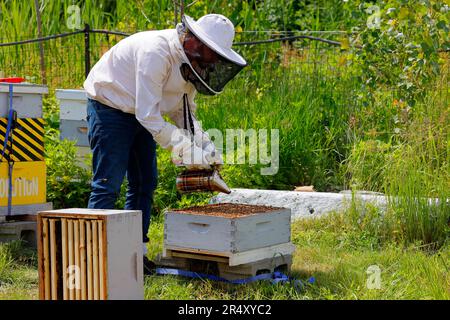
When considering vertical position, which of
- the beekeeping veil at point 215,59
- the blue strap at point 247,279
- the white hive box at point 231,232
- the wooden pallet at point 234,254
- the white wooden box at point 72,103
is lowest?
the blue strap at point 247,279

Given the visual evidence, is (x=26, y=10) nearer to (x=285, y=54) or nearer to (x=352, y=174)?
(x=285, y=54)

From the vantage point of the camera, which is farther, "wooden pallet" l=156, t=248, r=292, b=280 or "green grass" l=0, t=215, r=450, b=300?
"wooden pallet" l=156, t=248, r=292, b=280

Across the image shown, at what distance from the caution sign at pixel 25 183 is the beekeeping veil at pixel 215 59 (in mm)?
1549

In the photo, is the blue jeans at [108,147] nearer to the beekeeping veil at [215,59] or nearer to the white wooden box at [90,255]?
the beekeeping veil at [215,59]

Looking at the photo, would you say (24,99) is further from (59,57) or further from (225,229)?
(59,57)

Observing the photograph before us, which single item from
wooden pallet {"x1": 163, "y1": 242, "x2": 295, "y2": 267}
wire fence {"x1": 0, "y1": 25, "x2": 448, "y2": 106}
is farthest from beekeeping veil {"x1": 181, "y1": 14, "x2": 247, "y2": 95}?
wire fence {"x1": 0, "y1": 25, "x2": 448, "y2": 106}

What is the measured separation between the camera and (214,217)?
4430 millimetres

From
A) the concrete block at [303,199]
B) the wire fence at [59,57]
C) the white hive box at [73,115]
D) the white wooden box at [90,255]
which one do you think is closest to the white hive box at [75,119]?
the white hive box at [73,115]

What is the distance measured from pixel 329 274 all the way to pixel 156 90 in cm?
146

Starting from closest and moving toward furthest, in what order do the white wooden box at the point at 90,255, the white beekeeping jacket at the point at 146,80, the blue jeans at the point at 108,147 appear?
the white wooden box at the point at 90,255 < the white beekeeping jacket at the point at 146,80 < the blue jeans at the point at 108,147

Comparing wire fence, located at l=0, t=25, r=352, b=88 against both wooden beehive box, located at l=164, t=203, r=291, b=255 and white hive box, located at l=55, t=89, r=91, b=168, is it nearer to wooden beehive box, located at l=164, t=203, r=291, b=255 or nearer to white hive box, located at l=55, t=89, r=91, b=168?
white hive box, located at l=55, t=89, r=91, b=168

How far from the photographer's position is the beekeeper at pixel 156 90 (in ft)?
14.4

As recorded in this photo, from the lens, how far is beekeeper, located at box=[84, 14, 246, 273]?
440 centimetres

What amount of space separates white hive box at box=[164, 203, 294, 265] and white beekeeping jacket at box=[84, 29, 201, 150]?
46 cm
